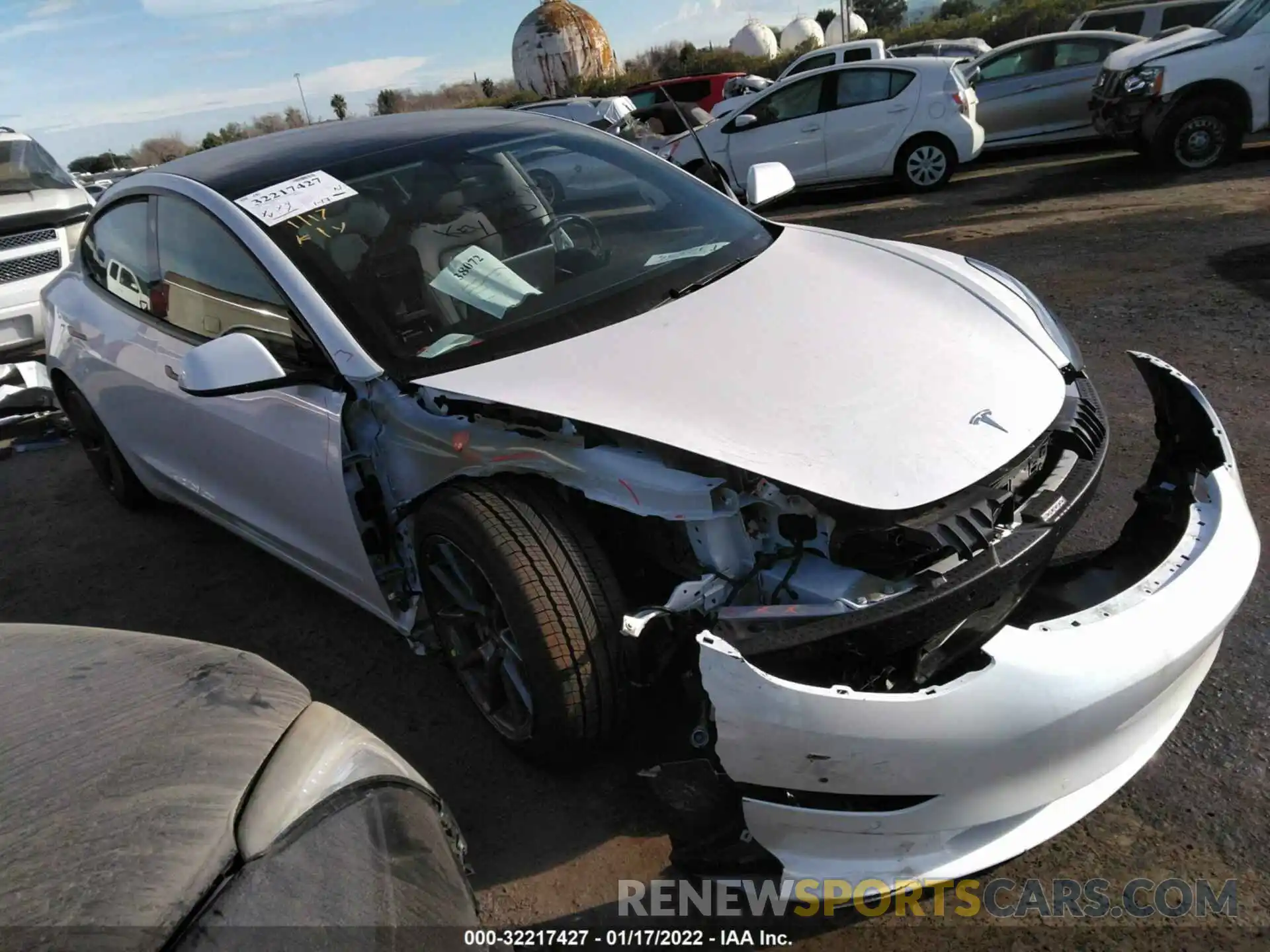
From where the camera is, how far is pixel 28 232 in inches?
291

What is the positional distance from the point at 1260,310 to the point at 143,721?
573 cm

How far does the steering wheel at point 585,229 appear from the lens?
3051 millimetres

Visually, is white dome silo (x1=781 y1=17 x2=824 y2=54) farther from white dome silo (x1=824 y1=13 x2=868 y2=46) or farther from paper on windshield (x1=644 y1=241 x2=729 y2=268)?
paper on windshield (x1=644 y1=241 x2=729 y2=268)

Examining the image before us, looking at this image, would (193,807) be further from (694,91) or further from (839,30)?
(839,30)

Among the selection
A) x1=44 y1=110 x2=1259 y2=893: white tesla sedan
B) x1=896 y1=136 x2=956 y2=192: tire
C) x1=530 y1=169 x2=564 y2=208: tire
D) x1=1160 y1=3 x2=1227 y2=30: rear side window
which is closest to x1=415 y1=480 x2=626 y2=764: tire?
x1=44 y1=110 x2=1259 y2=893: white tesla sedan

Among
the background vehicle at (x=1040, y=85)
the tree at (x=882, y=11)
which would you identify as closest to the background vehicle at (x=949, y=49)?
the background vehicle at (x=1040, y=85)

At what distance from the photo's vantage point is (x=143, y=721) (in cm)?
156

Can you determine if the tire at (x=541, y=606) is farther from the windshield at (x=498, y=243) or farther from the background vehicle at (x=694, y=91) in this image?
the background vehicle at (x=694, y=91)

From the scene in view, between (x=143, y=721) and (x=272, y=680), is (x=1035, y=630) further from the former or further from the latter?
(x=143, y=721)

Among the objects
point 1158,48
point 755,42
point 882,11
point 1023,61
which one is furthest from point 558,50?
point 1158,48

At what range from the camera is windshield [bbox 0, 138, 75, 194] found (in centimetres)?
772

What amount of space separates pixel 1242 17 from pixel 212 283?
9.63 metres

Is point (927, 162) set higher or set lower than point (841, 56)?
lower

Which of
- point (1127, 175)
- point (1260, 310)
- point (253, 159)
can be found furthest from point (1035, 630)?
point (1127, 175)
